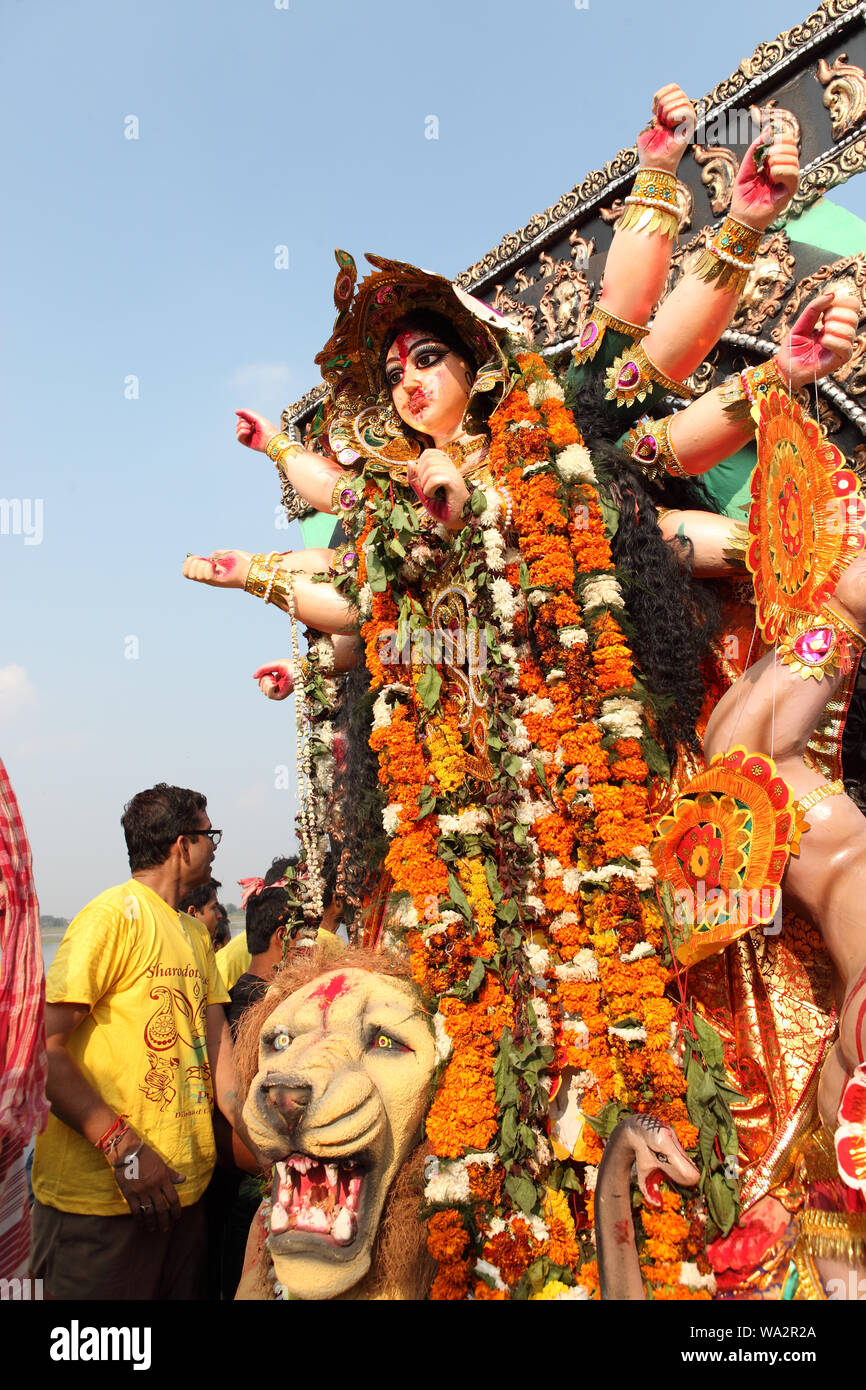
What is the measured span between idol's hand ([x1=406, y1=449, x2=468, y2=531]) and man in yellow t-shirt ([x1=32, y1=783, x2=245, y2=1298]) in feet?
5.60

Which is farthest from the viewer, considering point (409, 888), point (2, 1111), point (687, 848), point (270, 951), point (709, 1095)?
point (270, 951)

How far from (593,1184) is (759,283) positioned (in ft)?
10.9

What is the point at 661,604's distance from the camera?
317 centimetres

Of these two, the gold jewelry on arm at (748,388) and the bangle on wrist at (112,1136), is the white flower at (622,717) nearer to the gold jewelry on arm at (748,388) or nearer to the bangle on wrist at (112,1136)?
the gold jewelry on arm at (748,388)

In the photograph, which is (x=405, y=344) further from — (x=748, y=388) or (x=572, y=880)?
(x=572, y=880)

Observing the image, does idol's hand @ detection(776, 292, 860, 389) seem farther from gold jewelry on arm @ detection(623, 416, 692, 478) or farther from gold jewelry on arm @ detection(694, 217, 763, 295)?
gold jewelry on arm @ detection(623, 416, 692, 478)

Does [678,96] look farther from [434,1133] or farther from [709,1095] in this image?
[434,1133]

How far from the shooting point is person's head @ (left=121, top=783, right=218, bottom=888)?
3633 millimetres

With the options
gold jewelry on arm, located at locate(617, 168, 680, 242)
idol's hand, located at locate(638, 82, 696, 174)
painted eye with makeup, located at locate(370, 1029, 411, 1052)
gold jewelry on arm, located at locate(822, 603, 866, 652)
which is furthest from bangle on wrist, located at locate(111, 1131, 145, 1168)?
idol's hand, located at locate(638, 82, 696, 174)

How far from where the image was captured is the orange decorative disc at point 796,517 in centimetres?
270

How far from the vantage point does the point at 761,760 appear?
272 cm

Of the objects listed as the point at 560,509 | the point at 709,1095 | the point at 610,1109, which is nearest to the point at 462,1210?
the point at 610,1109

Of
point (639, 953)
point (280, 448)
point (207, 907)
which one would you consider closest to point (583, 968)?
point (639, 953)

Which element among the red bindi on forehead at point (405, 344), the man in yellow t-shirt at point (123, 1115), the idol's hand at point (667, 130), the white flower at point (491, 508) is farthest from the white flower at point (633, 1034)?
the idol's hand at point (667, 130)
